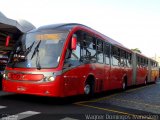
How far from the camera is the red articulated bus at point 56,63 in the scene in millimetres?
9859

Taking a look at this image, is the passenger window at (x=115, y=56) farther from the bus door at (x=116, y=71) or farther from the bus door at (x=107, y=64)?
the bus door at (x=107, y=64)

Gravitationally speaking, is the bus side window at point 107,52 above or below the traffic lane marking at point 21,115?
above

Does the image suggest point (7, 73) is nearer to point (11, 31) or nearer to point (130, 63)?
point (130, 63)

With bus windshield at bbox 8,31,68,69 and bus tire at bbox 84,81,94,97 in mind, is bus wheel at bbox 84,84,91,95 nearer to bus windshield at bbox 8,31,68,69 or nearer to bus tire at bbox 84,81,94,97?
bus tire at bbox 84,81,94,97

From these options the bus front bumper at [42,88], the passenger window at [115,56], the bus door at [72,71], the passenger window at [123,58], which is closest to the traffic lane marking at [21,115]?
the bus front bumper at [42,88]

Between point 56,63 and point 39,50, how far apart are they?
0.87 meters

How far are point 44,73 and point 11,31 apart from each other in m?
16.0

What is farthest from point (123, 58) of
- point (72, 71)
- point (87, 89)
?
point (72, 71)

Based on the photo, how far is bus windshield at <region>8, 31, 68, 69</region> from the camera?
10102 millimetres

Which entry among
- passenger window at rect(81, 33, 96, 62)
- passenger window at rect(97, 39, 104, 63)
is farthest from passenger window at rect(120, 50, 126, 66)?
passenger window at rect(81, 33, 96, 62)

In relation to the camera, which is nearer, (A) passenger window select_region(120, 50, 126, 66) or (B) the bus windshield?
(B) the bus windshield

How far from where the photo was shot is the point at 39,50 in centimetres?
1041

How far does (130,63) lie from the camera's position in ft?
68.0

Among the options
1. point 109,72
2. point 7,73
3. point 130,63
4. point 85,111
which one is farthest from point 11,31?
point 85,111
